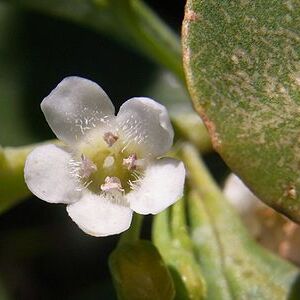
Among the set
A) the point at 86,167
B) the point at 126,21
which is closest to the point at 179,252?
the point at 86,167

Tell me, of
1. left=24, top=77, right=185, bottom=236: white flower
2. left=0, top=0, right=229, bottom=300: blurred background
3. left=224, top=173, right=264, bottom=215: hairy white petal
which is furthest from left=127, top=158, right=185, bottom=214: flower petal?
left=0, top=0, right=229, bottom=300: blurred background

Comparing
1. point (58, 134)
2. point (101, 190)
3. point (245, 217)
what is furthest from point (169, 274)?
point (245, 217)

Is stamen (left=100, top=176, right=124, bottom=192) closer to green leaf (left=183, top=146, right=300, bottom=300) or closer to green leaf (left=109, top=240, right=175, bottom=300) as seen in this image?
green leaf (left=109, top=240, right=175, bottom=300)

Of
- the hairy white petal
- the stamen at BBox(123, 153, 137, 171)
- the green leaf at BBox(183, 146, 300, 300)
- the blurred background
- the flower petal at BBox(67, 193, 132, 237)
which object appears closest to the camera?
the flower petal at BBox(67, 193, 132, 237)

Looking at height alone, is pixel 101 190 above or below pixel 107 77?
above

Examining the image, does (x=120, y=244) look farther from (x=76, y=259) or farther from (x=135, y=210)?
(x=76, y=259)

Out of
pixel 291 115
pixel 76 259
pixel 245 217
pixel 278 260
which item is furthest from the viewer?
pixel 76 259

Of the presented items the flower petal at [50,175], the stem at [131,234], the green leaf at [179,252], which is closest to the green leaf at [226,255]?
the green leaf at [179,252]
